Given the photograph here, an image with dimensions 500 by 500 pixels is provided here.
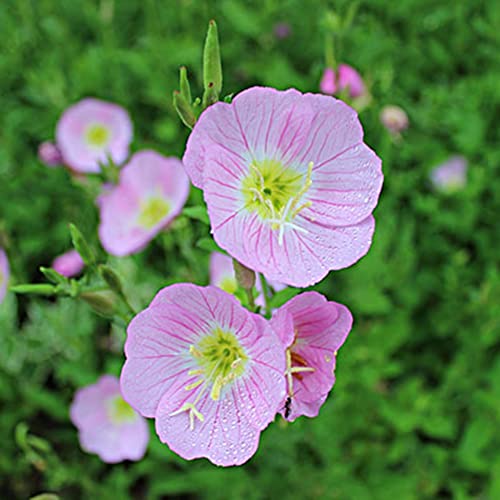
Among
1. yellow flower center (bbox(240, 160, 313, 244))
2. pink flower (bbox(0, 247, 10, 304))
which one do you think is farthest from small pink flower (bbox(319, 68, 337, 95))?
pink flower (bbox(0, 247, 10, 304))

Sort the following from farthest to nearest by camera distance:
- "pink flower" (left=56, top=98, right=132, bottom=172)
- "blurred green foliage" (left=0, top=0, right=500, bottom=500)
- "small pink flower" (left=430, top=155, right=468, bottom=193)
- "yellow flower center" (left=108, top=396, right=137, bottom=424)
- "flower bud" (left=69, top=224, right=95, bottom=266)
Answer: "pink flower" (left=56, top=98, right=132, bottom=172)
"small pink flower" (left=430, top=155, right=468, bottom=193)
"yellow flower center" (left=108, top=396, right=137, bottom=424)
"blurred green foliage" (left=0, top=0, right=500, bottom=500)
"flower bud" (left=69, top=224, right=95, bottom=266)

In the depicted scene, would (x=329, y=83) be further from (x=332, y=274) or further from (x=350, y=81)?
(x=332, y=274)

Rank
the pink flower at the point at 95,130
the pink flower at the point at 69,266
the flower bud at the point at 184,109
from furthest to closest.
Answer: the pink flower at the point at 95,130 → the pink flower at the point at 69,266 → the flower bud at the point at 184,109

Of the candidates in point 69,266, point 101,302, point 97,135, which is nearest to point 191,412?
point 101,302

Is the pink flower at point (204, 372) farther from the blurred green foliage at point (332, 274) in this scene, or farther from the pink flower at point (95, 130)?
the pink flower at point (95, 130)

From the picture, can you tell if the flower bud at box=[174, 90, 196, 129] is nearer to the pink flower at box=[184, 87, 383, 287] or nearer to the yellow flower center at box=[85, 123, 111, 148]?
the pink flower at box=[184, 87, 383, 287]

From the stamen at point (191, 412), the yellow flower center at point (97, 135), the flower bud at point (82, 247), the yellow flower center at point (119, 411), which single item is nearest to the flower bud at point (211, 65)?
the flower bud at point (82, 247)
